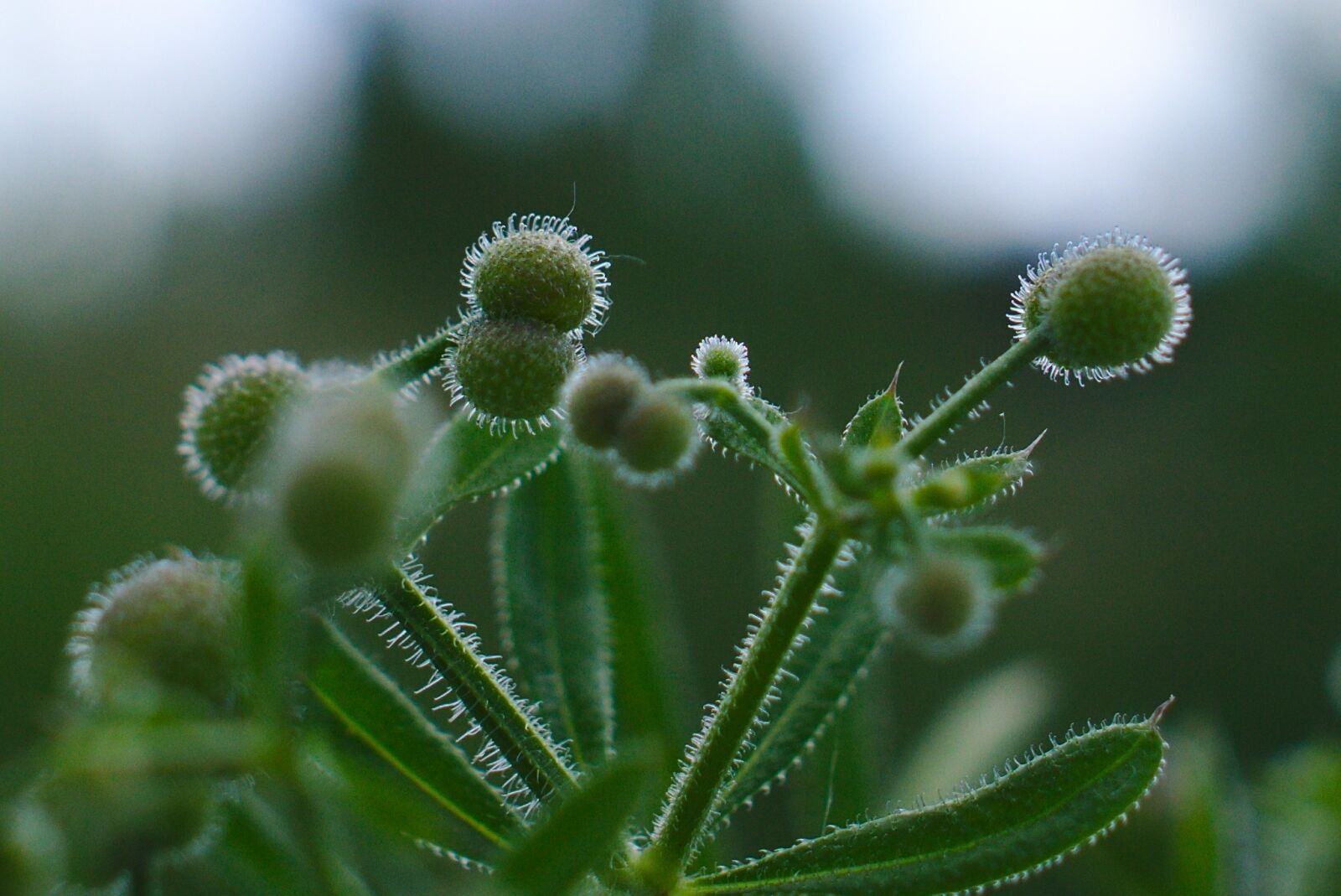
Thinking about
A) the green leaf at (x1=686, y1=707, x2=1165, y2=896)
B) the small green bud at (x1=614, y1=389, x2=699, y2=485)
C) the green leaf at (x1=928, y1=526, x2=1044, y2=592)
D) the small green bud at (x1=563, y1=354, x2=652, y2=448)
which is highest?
the small green bud at (x1=563, y1=354, x2=652, y2=448)

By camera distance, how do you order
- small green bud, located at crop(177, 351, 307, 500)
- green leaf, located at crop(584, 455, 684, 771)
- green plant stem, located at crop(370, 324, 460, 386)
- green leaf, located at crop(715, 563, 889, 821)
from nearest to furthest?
small green bud, located at crop(177, 351, 307, 500)
green plant stem, located at crop(370, 324, 460, 386)
green leaf, located at crop(715, 563, 889, 821)
green leaf, located at crop(584, 455, 684, 771)

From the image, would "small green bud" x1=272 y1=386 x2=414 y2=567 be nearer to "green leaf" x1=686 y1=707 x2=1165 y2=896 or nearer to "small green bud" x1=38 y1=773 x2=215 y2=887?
"small green bud" x1=38 y1=773 x2=215 y2=887

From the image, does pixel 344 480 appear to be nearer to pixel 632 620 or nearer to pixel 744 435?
pixel 744 435

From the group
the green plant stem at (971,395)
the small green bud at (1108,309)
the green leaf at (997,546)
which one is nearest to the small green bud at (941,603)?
the green leaf at (997,546)

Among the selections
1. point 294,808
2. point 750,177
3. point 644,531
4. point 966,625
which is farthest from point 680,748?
point 750,177

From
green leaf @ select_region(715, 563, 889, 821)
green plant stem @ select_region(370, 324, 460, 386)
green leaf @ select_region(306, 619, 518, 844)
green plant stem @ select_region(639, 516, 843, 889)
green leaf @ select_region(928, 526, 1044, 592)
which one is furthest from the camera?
green leaf @ select_region(715, 563, 889, 821)

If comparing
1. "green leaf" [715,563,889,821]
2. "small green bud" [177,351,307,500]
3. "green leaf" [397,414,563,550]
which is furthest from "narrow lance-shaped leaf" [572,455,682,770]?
"small green bud" [177,351,307,500]
